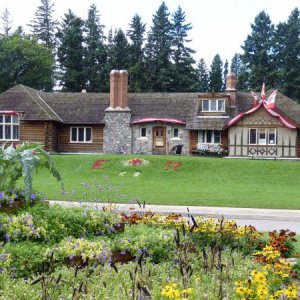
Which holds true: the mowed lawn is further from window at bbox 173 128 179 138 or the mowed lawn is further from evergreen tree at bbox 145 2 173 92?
evergreen tree at bbox 145 2 173 92

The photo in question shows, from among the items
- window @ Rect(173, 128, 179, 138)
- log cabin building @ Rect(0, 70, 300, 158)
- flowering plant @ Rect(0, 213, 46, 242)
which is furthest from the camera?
window @ Rect(173, 128, 179, 138)

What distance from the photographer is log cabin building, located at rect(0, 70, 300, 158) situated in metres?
44.5

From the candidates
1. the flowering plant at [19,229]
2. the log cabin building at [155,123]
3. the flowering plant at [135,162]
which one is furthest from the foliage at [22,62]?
the flowering plant at [19,229]

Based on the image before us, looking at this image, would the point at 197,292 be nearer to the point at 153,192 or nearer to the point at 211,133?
the point at 153,192

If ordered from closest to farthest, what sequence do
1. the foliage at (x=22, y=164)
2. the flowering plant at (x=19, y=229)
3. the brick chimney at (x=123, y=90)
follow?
the flowering plant at (x=19, y=229) → the foliage at (x=22, y=164) → the brick chimney at (x=123, y=90)

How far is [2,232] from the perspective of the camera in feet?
29.7

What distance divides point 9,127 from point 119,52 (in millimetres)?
36268

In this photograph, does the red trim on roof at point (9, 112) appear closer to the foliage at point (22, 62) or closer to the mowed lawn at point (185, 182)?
the mowed lawn at point (185, 182)

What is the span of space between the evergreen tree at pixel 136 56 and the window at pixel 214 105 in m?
27.6

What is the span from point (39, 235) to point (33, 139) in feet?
123

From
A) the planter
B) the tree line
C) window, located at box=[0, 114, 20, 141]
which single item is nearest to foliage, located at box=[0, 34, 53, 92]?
the tree line

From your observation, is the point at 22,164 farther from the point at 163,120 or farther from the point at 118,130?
the point at 118,130

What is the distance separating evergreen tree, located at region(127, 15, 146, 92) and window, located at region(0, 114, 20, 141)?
95.5 ft

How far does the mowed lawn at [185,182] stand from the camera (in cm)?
2334
